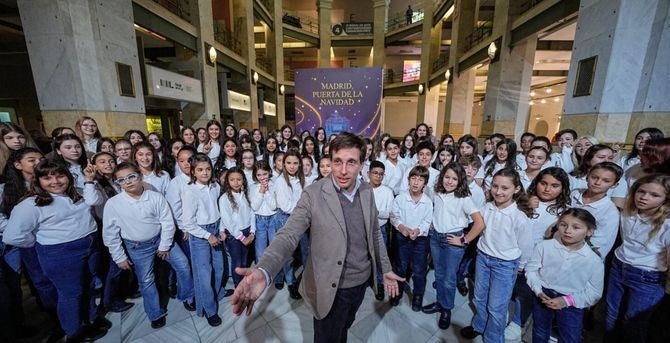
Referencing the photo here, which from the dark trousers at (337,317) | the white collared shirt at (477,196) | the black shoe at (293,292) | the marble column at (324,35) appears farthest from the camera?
the marble column at (324,35)

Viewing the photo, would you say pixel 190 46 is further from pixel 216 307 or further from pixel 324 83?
pixel 216 307

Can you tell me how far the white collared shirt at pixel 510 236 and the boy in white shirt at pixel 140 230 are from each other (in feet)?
10.5

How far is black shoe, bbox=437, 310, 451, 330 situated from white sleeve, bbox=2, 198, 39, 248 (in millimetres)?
3972

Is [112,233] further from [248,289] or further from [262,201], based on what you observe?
[248,289]

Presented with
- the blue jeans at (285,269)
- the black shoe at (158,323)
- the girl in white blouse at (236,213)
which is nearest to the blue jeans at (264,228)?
the blue jeans at (285,269)

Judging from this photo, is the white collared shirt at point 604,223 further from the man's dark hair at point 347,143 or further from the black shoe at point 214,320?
the black shoe at point 214,320

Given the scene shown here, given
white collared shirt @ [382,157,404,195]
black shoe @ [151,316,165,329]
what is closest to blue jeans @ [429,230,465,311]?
white collared shirt @ [382,157,404,195]

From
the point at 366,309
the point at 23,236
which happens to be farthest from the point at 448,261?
the point at 23,236

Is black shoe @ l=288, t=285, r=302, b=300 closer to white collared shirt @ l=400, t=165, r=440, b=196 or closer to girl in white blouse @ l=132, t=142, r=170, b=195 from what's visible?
white collared shirt @ l=400, t=165, r=440, b=196

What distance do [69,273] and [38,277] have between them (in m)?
0.53

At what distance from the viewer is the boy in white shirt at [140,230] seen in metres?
2.34

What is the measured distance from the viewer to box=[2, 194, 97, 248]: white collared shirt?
2051 mm

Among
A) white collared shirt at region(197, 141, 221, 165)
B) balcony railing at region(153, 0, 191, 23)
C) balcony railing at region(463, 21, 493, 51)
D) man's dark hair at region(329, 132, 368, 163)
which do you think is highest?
balcony railing at region(463, 21, 493, 51)

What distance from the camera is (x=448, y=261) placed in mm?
2615
